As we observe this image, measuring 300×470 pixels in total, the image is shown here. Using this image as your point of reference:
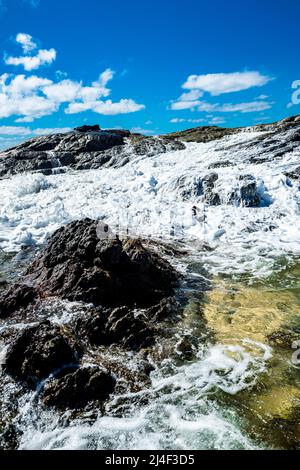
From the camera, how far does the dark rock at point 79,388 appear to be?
18.6 feet

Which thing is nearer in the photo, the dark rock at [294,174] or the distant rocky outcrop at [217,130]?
the dark rock at [294,174]

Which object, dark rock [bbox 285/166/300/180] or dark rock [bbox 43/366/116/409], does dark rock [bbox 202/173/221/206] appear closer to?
dark rock [bbox 285/166/300/180]

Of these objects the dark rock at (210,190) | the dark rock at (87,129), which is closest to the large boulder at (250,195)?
the dark rock at (210,190)

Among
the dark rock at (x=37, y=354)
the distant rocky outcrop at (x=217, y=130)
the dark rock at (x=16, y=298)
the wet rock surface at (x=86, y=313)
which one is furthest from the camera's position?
the distant rocky outcrop at (x=217, y=130)

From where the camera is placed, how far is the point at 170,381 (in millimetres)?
6102

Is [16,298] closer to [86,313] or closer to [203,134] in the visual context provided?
[86,313]

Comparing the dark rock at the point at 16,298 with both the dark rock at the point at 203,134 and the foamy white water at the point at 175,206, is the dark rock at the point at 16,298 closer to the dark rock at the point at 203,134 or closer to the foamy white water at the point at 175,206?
the foamy white water at the point at 175,206

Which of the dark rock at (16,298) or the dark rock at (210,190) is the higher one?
the dark rock at (210,190)

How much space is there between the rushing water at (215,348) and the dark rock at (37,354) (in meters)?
0.32

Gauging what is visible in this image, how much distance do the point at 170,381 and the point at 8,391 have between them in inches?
101

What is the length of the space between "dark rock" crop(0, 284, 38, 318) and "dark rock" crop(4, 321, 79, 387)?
200 centimetres

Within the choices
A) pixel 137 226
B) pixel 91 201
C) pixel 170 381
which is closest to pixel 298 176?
pixel 137 226

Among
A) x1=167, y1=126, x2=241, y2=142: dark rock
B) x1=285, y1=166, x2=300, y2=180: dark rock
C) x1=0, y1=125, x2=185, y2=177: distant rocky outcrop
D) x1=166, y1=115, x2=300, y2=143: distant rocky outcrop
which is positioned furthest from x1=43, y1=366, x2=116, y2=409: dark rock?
x1=167, y1=126, x2=241, y2=142: dark rock

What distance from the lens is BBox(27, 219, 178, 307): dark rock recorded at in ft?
29.1
